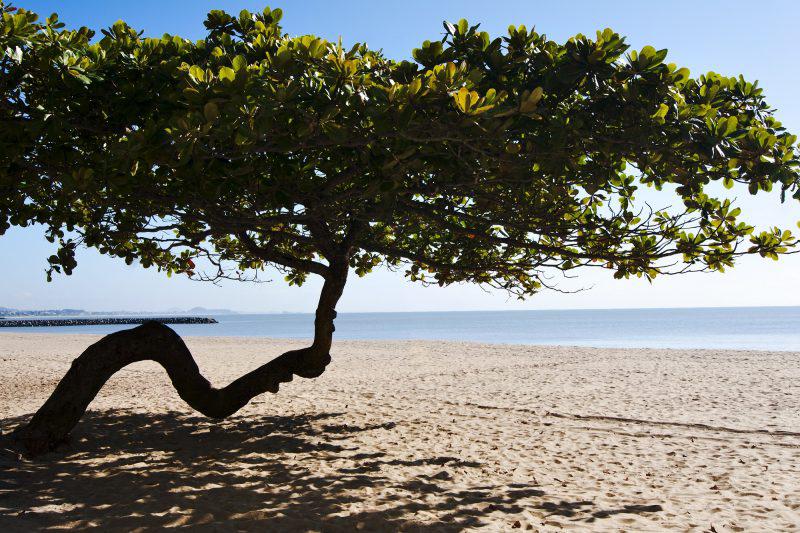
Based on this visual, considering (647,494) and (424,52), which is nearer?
(424,52)

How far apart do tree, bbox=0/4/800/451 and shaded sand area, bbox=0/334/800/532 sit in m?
1.66

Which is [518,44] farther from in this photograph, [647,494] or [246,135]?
Answer: [647,494]

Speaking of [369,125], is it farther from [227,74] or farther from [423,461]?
[423,461]

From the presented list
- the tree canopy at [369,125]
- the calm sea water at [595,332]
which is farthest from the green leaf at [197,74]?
the calm sea water at [595,332]

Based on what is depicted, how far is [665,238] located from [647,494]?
318 cm

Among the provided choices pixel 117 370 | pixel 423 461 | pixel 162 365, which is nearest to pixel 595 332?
pixel 423 461

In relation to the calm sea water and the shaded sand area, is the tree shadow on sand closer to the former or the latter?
the shaded sand area

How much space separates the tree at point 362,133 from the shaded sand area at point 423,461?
1.66 meters

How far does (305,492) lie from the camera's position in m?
6.23

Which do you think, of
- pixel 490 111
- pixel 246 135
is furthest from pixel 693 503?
pixel 246 135

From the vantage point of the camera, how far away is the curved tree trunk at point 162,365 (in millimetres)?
7617

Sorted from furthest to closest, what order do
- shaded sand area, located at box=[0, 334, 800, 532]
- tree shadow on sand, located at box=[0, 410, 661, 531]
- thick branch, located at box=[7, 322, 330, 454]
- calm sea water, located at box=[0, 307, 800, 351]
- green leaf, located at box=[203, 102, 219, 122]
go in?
1. calm sea water, located at box=[0, 307, 800, 351]
2. thick branch, located at box=[7, 322, 330, 454]
3. shaded sand area, located at box=[0, 334, 800, 532]
4. tree shadow on sand, located at box=[0, 410, 661, 531]
5. green leaf, located at box=[203, 102, 219, 122]

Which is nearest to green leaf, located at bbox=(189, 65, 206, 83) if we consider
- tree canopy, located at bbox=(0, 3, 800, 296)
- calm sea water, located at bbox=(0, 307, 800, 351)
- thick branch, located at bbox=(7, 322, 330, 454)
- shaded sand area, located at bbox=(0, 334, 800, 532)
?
tree canopy, located at bbox=(0, 3, 800, 296)

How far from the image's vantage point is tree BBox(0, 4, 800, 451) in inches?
180
